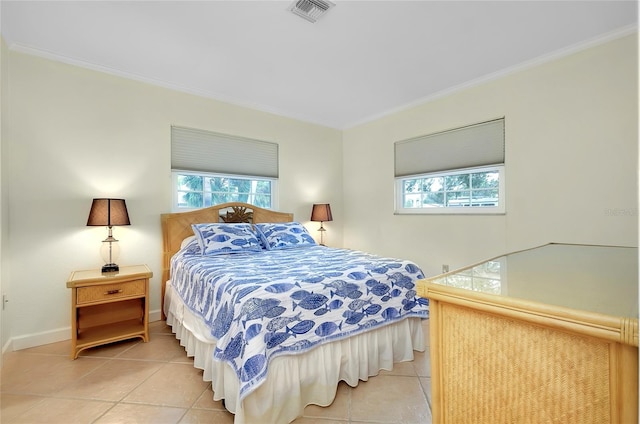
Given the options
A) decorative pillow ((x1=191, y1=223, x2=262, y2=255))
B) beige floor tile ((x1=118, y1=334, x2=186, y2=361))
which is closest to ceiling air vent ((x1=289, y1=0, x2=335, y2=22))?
decorative pillow ((x1=191, y1=223, x2=262, y2=255))

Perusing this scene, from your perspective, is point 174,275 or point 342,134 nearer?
point 174,275

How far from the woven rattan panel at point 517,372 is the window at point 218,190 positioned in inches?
123

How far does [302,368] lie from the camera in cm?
164

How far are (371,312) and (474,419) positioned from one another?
1.19 m

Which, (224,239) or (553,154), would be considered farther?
(224,239)

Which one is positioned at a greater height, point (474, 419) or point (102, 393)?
point (474, 419)

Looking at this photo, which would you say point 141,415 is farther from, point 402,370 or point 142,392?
point 402,370

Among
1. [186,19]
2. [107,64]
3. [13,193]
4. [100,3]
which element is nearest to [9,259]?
[13,193]

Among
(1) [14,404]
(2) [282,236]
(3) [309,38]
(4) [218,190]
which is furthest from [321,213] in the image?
(1) [14,404]

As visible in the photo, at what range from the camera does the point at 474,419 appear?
769 millimetres

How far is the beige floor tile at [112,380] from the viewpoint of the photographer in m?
1.80

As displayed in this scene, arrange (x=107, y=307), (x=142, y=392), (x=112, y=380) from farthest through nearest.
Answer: (x=107, y=307)
(x=112, y=380)
(x=142, y=392)

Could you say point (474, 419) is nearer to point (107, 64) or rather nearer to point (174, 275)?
point (174, 275)

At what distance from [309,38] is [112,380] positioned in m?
2.83
